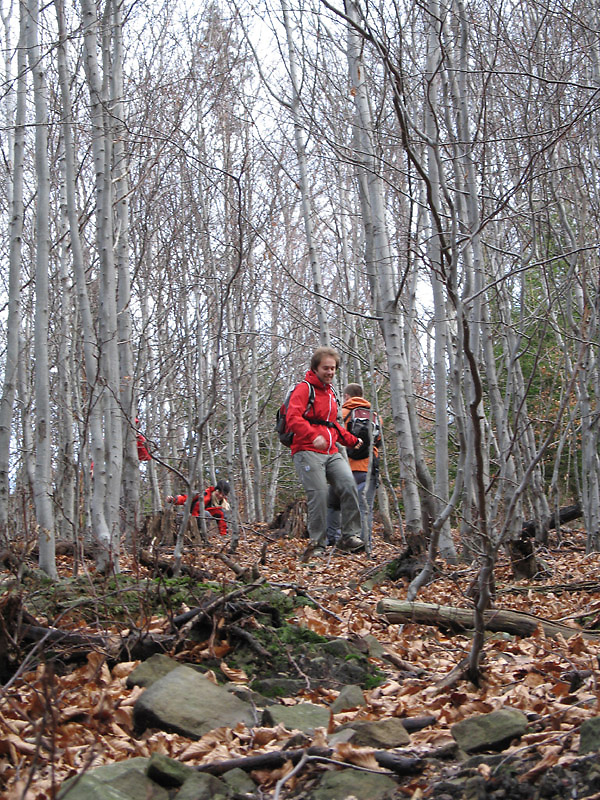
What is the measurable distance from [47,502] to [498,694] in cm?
322

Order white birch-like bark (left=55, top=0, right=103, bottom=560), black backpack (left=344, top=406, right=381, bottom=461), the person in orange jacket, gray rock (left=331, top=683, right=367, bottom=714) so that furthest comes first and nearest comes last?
black backpack (left=344, top=406, right=381, bottom=461) < the person in orange jacket < white birch-like bark (left=55, top=0, right=103, bottom=560) < gray rock (left=331, top=683, right=367, bottom=714)

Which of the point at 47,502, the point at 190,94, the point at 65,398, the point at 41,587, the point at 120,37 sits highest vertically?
the point at 190,94

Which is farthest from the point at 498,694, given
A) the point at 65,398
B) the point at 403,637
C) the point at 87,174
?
the point at 87,174

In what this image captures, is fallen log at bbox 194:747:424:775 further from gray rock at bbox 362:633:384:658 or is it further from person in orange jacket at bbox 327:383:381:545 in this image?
person in orange jacket at bbox 327:383:381:545

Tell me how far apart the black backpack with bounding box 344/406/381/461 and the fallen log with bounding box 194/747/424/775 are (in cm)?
549

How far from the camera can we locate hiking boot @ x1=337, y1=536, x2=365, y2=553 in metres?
7.38

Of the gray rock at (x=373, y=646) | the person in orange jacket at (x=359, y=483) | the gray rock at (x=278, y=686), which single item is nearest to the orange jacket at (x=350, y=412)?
the person in orange jacket at (x=359, y=483)

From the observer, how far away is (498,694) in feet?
10.4

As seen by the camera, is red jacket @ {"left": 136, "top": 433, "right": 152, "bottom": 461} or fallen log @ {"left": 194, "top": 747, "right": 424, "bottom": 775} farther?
red jacket @ {"left": 136, "top": 433, "right": 152, "bottom": 461}

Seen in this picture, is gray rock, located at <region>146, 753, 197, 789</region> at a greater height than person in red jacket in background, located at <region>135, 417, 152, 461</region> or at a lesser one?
lesser

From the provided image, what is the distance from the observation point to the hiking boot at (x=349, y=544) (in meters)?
7.38

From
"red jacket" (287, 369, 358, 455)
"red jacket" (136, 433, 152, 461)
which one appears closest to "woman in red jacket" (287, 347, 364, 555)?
"red jacket" (287, 369, 358, 455)

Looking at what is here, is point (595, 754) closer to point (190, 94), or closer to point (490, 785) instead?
point (490, 785)

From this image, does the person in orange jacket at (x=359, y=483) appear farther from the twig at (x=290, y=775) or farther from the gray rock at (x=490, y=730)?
the twig at (x=290, y=775)
